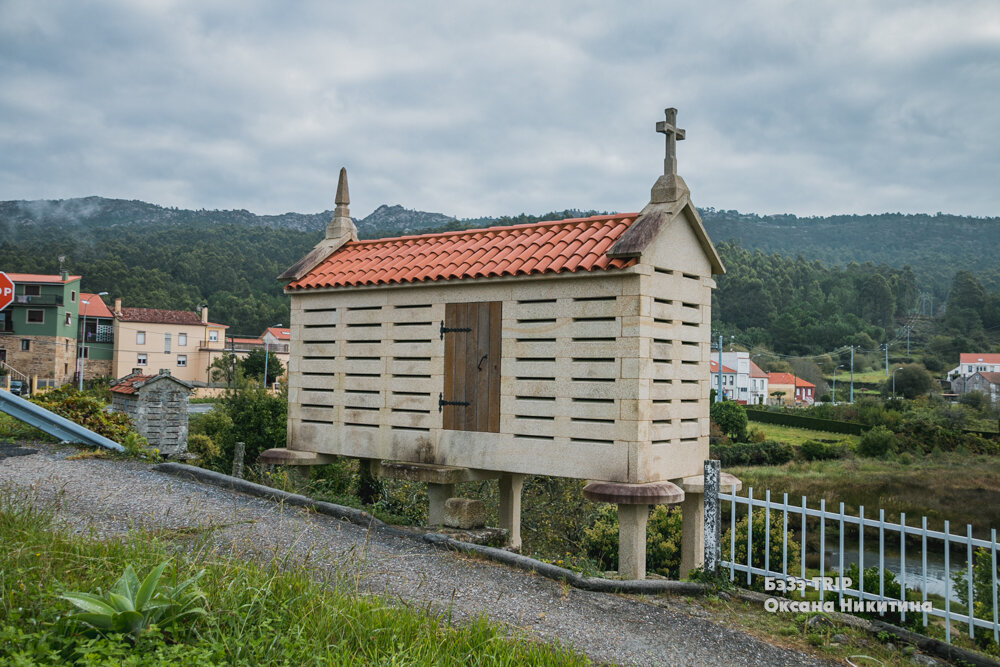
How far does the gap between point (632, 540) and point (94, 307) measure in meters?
66.7

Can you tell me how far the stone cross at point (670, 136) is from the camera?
8570mm

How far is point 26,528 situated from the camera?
5.79 metres

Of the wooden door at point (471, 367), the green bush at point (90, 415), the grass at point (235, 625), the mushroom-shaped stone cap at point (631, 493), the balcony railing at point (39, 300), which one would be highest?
the balcony railing at point (39, 300)

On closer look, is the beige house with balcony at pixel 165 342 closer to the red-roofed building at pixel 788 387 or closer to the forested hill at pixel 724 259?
the forested hill at pixel 724 259

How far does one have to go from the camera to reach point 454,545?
812 centimetres

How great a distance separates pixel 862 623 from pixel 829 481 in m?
33.6

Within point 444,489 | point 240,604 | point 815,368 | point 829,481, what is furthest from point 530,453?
point 815,368

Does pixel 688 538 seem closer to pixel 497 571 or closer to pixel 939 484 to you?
pixel 497 571

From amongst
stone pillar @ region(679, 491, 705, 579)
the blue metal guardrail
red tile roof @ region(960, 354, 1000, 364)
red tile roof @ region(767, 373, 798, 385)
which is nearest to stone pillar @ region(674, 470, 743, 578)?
stone pillar @ region(679, 491, 705, 579)

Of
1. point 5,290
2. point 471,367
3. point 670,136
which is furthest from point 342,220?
point 670,136

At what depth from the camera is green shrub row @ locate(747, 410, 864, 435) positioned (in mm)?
52081

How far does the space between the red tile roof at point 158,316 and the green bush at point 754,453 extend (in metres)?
47.9

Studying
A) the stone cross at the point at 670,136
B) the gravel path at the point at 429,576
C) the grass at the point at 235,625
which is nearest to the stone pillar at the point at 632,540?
the gravel path at the point at 429,576

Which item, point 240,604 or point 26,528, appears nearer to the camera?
point 240,604
